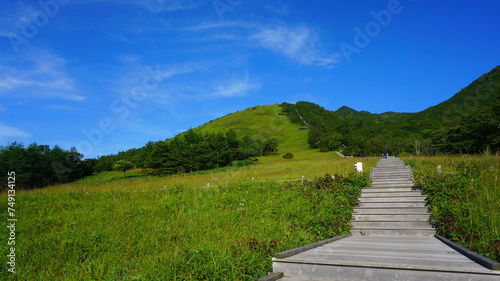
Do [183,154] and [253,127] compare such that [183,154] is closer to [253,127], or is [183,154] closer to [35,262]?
[35,262]

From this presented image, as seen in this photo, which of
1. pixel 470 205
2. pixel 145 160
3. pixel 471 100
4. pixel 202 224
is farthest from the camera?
pixel 471 100

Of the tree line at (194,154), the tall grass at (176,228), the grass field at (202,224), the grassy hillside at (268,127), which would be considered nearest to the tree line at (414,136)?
the grassy hillside at (268,127)

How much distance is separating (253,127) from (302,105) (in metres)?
39.8

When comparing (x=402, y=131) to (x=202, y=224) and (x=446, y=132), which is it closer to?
(x=446, y=132)

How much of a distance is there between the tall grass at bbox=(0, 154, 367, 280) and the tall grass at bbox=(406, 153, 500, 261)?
7.01 ft

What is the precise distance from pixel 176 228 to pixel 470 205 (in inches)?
247

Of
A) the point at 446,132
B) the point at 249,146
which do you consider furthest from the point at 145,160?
the point at 446,132

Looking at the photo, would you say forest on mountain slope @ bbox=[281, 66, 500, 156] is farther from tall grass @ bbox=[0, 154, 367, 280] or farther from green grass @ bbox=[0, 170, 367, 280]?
green grass @ bbox=[0, 170, 367, 280]

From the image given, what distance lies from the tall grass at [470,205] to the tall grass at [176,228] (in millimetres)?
2137

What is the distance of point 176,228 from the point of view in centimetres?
662

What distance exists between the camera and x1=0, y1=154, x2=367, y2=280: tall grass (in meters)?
3.99

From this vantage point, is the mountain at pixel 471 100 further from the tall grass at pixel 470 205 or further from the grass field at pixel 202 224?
the grass field at pixel 202 224

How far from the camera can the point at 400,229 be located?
6793 millimetres

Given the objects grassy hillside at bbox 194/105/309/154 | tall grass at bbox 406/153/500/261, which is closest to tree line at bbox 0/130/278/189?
tall grass at bbox 406/153/500/261
